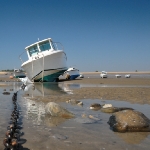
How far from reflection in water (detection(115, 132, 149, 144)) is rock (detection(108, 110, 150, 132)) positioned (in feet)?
0.65

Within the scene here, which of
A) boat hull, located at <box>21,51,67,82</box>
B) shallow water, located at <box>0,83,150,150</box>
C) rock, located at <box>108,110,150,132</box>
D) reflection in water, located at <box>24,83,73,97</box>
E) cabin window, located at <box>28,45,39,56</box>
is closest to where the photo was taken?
shallow water, located at <box>0,83,150,150</box>

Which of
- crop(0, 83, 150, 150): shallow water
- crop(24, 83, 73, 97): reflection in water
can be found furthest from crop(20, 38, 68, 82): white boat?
crop(0, 83, 150, 150): shallow water

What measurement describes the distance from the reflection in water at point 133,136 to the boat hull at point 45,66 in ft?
72.7

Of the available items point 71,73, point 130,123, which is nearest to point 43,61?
point 71,73

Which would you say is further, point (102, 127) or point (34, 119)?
point (34, 119)

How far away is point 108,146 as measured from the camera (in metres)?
3.55

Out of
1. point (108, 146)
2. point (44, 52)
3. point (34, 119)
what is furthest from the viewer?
point (44, 52)

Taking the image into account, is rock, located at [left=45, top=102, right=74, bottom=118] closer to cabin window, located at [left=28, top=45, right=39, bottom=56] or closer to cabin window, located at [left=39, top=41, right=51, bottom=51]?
cabin window, located at [left=39, top=41, right=51, bottom=51]

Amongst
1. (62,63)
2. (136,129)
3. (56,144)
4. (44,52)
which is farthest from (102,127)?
(62,63)

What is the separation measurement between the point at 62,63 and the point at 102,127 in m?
25.1

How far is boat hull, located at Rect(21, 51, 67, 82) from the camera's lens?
26.0 meters

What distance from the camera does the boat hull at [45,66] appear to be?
26.0 metres

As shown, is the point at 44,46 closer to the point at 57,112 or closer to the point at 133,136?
the point at 57,112

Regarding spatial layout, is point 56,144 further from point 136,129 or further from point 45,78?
point 45,78
